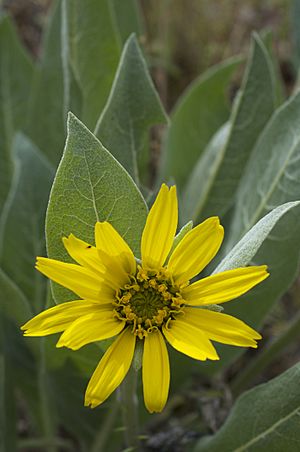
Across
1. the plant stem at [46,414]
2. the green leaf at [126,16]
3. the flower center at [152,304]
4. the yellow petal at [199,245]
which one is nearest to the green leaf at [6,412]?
the plant stem at [46,414]

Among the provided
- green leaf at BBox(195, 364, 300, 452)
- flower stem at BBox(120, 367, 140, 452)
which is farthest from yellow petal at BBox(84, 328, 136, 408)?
green leaf at BBox(195, 364, 300, 452)

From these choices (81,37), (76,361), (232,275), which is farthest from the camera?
(81,37)

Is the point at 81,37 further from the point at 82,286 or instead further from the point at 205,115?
the point at 82,286

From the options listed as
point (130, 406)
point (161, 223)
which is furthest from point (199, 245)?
point (130, 406)

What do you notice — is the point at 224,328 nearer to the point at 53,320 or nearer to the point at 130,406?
the point at 53,320

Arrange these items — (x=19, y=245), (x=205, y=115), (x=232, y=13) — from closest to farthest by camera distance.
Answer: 1. (x=19, y=245)
2. (x=205, y=115)
3. (x=232, y=13)

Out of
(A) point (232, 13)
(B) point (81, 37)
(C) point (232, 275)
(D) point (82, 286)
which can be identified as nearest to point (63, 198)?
(D) point (82, 286)
